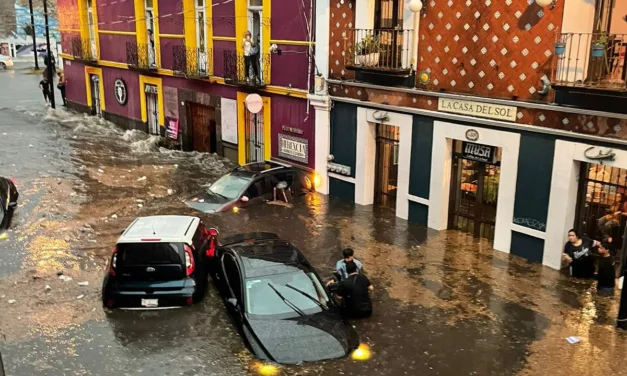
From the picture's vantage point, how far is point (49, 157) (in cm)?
2339

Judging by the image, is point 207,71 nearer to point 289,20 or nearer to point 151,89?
point 151,89

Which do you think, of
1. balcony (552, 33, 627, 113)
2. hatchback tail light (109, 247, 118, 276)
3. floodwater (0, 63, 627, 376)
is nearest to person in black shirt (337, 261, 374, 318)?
floodwater (0, 63, 627, 376)

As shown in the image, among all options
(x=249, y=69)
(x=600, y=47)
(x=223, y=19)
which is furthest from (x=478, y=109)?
(x=223, y=19)

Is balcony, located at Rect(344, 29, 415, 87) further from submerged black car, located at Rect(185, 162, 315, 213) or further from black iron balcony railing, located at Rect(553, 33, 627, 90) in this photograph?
black iron balcony railing, located at Rect(553, 33, 627, 90)

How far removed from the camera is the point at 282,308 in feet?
29.2

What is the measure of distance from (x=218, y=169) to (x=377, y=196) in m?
6.91

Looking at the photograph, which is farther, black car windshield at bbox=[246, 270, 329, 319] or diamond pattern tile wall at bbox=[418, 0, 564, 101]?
diamond pattern tile wall at bbox=[418, 0, 564, 101]

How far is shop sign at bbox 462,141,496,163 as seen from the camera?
13930 mm

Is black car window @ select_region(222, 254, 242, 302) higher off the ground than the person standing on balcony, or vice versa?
the person standing on balcony

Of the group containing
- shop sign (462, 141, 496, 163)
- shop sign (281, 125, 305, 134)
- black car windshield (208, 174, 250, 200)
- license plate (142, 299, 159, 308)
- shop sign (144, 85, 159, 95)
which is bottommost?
license plate (142, 299, 159, 308)

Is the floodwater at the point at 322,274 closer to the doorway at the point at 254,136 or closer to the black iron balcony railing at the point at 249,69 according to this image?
the doorway at the point at 254,136

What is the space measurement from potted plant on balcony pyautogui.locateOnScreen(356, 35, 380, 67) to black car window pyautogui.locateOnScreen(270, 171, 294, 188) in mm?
3816

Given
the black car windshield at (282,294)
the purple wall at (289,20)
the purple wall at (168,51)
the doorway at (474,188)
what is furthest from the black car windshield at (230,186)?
the purple wall at (168,51)

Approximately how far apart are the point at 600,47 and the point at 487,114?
9.41ft
